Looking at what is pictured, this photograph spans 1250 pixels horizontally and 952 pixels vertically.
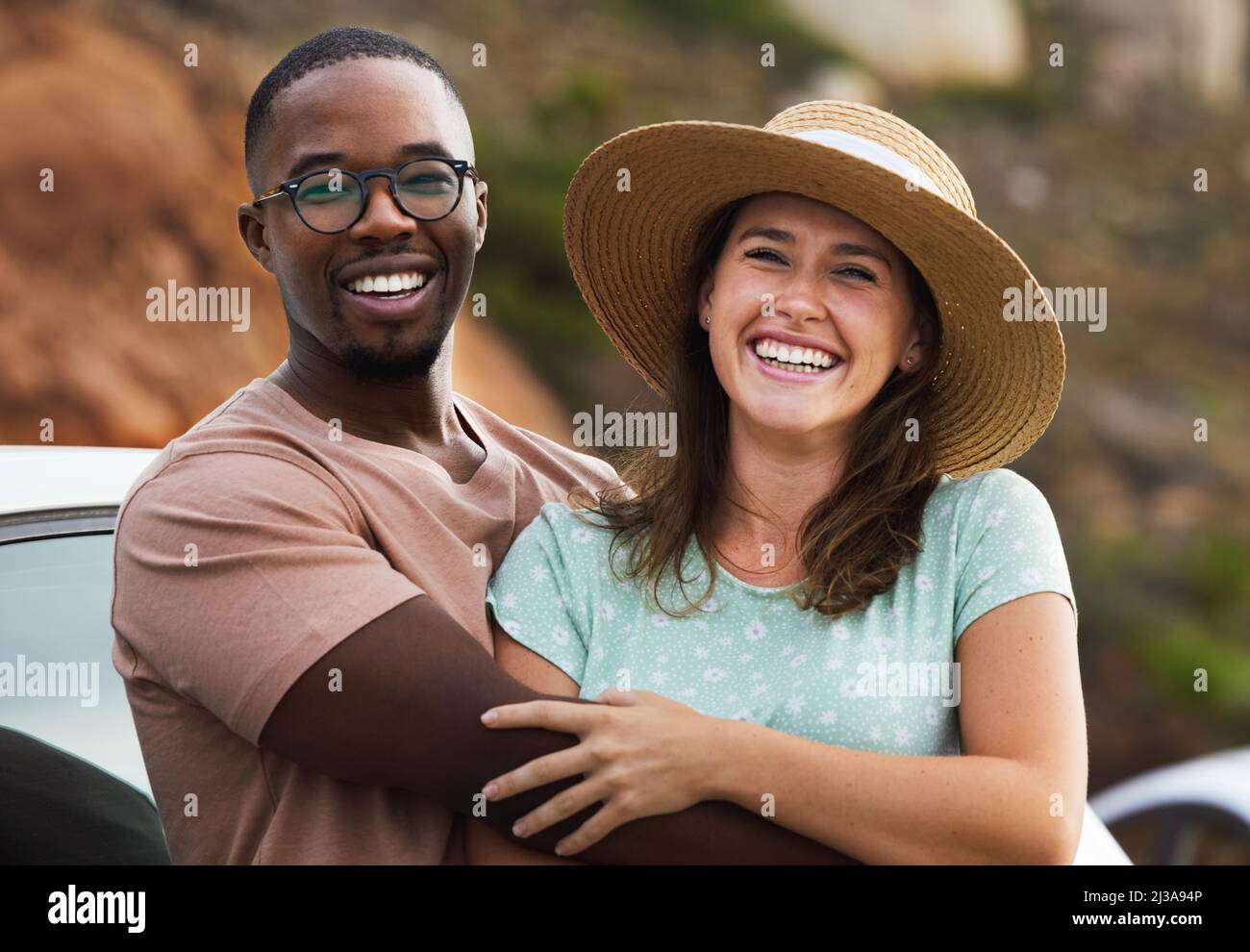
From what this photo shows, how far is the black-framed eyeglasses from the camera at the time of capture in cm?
243

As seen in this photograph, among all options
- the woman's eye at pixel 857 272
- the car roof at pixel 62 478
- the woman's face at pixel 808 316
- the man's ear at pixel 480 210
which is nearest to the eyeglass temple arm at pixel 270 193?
the man's ear at pixel 480 210

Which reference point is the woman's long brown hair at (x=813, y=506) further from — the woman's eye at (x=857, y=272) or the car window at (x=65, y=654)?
the car window at (x=65, y=654)

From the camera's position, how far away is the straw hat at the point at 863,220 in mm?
2361

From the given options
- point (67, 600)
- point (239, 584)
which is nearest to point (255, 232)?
point (67, 600)

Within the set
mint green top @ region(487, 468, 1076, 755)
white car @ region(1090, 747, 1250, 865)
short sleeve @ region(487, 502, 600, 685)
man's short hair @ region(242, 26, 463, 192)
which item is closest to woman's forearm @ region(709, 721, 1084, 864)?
mint green top @ region(487, 468, 1076, 755)

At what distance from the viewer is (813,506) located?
2537 mm

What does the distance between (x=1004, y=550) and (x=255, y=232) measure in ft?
4.31

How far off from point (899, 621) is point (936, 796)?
326mm

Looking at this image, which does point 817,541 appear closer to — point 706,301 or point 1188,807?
point 706,301

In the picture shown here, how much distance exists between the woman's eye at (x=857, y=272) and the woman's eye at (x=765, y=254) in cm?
10

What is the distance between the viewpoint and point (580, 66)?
11.3m

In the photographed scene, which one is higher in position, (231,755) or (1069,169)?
(1069,169)
